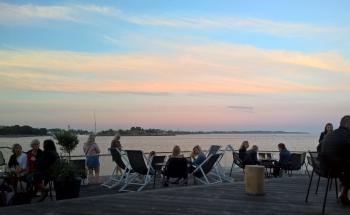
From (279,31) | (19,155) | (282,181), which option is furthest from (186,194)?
(279,31)

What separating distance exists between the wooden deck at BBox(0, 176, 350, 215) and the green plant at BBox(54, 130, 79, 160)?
2806mm

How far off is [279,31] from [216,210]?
9.73 m

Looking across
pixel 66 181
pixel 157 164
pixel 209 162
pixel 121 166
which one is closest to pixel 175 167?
pixel 157 164

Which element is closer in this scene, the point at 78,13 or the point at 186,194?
the point at 186,194

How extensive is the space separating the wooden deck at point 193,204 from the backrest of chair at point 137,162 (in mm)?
1969

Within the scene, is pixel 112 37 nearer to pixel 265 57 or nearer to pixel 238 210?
pixel 265 57

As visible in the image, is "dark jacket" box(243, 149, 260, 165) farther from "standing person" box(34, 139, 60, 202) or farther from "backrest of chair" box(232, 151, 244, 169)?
"standing person" box(34, 139, 60, 202)

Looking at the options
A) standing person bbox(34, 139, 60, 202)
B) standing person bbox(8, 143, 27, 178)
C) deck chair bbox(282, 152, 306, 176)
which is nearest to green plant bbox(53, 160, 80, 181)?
standing person bbox(34, 139, 60, 202)

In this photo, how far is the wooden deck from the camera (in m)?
6.54

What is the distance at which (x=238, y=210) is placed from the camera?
261 inches

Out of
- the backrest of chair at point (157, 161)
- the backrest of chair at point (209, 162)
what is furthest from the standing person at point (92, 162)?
the backrest of chair at point (209, 162)

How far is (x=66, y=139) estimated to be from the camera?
1053 cm

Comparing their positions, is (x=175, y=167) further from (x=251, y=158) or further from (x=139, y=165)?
(x=251, y=158)

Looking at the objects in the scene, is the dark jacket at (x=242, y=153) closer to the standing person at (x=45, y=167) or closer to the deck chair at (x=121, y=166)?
the deck chair at (x=121, y=166)
